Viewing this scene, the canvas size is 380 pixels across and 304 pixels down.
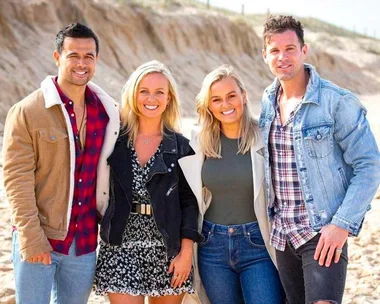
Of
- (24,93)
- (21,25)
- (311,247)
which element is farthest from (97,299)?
(21,25)

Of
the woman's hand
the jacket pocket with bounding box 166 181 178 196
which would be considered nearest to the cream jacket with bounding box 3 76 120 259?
the jacket pocket with bounding box 166 181 178 196

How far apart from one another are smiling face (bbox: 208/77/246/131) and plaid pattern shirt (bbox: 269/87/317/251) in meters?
0.43

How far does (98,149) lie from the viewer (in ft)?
12.6

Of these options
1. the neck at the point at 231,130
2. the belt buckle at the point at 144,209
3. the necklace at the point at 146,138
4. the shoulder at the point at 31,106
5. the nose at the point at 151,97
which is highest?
the nose at the point at 151,97

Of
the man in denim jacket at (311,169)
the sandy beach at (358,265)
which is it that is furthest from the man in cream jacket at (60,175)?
the sandy beach at (358,265)

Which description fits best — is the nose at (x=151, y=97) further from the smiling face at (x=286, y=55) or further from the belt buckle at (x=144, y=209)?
the smiling face at (x=286, y=55)

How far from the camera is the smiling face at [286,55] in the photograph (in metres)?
3.59

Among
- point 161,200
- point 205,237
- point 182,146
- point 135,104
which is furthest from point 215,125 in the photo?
point 205,237

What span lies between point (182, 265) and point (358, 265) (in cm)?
345

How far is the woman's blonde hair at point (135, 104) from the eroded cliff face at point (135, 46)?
10415mm

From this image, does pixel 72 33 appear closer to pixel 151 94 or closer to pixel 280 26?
pixel 151 94

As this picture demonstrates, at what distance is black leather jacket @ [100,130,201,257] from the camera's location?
383cm

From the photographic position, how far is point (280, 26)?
3631 mm

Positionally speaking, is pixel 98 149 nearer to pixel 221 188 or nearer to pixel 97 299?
pixel 221 188
